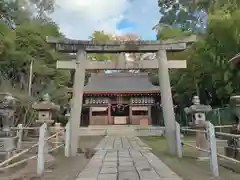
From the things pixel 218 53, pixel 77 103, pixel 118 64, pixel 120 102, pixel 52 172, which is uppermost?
pixel 218 53

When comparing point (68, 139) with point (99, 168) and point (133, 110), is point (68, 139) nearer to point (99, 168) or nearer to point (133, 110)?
point (99, 168)

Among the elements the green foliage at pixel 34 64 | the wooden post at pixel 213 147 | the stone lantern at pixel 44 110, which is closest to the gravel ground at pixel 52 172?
the stone lantern at pixel 44 110

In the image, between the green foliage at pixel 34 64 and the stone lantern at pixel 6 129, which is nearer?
the stone lantern at pixel 6 129

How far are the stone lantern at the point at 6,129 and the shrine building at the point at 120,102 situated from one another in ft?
68.5

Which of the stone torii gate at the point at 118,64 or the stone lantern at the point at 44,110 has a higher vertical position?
the stone torii gate at the point at 118,64

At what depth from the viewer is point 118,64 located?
10.5m

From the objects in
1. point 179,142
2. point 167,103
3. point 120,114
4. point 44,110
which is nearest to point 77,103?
point 44,110

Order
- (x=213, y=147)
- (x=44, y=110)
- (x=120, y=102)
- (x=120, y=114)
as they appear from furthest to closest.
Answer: (x=120, y=114) < (x=120, y=102) < (x=44, y=110) < (x=213, y=147)

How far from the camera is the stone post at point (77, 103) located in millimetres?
9573

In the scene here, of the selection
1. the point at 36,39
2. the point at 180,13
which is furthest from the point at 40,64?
the point at 180,13

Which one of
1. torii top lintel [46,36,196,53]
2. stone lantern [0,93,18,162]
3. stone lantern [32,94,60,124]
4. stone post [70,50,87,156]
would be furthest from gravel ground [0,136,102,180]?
torii top lintel [46,36,196,53]

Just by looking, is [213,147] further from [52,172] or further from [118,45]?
[118,45]

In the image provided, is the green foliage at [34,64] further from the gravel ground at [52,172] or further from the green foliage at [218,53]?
the gravel ground at [52,172]

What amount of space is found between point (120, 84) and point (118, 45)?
844 inches
